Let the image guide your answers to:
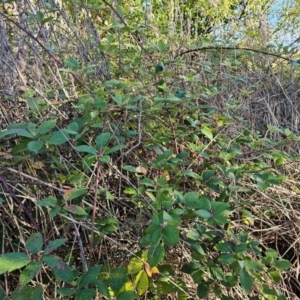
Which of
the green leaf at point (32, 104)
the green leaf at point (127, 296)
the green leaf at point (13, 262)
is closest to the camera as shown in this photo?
the green leaf at point (13, 262)

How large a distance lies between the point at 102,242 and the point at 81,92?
630 millimetres

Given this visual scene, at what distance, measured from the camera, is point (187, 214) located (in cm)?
98

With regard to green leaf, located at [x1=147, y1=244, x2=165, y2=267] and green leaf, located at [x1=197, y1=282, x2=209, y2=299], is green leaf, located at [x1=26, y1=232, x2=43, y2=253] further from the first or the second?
green leaf, located at [x1=197, y1=282, x2=209, y2=299]

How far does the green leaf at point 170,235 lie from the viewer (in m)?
0.78

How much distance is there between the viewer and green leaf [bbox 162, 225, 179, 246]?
2.56 ft

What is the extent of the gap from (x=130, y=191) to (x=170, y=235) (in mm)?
294

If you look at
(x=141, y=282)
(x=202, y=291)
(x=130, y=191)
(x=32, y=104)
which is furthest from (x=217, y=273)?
(x=32, y=104)

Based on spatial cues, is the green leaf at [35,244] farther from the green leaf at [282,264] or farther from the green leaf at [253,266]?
the green leaf at [282,264]

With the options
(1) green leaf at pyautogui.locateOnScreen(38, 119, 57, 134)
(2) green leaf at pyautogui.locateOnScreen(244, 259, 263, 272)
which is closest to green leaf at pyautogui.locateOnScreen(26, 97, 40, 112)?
(1) green leaf at pyautogui.locateOnScreen(38, 119, 57, 134)

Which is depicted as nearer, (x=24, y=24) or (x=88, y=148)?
(x=88, y=148)

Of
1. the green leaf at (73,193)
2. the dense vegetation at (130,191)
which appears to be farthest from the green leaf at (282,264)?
the green leaf at (73,193)

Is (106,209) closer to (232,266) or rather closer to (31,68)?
(232,266)

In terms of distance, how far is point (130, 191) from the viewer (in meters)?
1.06

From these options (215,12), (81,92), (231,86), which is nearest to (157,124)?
(81,92)
